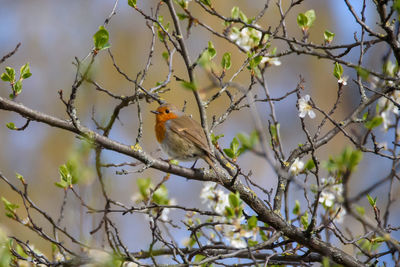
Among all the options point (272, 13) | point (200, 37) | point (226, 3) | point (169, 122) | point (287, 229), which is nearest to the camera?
point (287, 229)

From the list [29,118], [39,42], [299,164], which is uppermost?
[39,42]

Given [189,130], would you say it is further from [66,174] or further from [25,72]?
[25,72]

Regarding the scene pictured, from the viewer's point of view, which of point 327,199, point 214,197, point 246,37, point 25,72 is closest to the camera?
point 25,72

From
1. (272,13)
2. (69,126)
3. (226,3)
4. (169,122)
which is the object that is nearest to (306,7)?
(272,13)

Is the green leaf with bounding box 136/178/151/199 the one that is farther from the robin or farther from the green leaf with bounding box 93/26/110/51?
the green leaf with bounding box 93/26/110/51

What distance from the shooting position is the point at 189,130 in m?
3.88

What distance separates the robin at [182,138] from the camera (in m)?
3.73

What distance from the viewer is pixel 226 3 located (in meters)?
10.4

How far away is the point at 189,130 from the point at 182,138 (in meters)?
0.09

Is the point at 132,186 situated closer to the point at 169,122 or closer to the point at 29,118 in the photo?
the point at 169,122

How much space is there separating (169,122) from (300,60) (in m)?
7.71

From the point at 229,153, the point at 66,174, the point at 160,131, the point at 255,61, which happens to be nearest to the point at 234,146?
the point at 229,153

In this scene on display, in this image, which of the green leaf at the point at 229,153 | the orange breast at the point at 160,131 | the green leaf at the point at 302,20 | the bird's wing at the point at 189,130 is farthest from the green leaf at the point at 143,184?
the green leaf at the point at 302,20

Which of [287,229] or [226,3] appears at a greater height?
[226,3]
